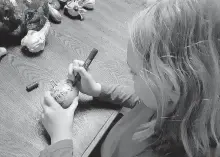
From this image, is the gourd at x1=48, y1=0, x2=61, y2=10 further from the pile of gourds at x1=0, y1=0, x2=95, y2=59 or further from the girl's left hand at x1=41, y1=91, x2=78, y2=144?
the girl's left hand at x1=41, y1=91, x2=78, y2=144

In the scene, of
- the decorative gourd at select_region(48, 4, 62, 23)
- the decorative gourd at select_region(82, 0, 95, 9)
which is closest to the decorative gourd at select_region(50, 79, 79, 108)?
the decorative gourd at select_region(48, 4, 62, 23)

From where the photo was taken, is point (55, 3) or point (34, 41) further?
point (55, 3)

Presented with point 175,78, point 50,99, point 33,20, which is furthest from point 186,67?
point 33,20

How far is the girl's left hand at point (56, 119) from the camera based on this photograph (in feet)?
2.09

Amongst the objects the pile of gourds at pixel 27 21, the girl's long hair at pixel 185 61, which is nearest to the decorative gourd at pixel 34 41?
the pile of gourds at pixel 27 21

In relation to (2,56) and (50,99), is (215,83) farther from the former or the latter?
(2,56)

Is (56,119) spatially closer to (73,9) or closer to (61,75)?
(61,75)

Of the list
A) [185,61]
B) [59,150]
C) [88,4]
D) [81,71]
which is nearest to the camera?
[185,61]

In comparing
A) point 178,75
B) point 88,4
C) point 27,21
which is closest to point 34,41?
point 27,21

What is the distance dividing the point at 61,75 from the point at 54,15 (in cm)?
22

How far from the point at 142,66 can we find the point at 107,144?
12.4 inches

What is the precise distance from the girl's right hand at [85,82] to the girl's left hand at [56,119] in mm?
60

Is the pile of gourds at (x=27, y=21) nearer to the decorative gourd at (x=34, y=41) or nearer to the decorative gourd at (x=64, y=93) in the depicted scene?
the decorative gourd at (x=34, y=41)

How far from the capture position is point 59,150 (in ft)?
2.01
